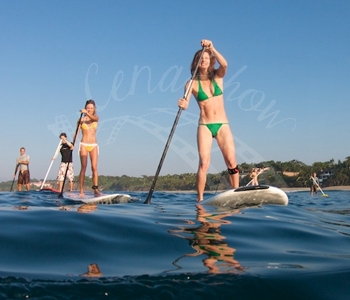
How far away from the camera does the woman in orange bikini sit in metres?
8.16

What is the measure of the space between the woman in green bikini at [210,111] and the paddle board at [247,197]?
717mm

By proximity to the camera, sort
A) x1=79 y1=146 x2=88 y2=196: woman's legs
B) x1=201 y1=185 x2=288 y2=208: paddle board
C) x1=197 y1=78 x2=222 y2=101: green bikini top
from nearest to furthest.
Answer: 1. x1=201 y1=185 x2=288 y2=208: paddle board
2. x1=197 y1=78 x2=222 y2=101: green bikini top
3. x1=79 y1=146 x2=88 y2=196: woman's legs

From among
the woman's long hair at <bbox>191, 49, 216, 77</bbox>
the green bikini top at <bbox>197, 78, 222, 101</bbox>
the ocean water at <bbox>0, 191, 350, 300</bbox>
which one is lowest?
the ocean water at <bbox>0, 191, 350, 300</bbox>

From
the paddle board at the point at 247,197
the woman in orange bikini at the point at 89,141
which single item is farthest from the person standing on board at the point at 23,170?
the paddle board at the point at 247,197

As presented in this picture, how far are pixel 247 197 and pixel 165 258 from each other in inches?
125

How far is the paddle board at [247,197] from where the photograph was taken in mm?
4989

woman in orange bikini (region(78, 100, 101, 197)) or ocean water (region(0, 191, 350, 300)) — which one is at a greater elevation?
woman in orange bikini (region(78, 100, 101, 197))

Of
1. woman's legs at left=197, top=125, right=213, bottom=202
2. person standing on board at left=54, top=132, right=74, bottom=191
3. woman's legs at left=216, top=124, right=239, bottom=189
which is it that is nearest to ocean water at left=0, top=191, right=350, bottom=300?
woman's legs at left=197, top=125, right=213, bottom=202

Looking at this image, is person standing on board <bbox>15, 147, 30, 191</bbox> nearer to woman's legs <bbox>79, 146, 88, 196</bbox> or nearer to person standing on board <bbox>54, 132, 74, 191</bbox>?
person standing on board <bbox>54, 132, 74, 191</bbox>

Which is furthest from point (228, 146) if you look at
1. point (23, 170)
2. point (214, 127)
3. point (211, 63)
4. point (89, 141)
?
point (23, 170)

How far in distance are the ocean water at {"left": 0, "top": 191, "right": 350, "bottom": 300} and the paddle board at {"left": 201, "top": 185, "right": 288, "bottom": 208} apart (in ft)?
5.07

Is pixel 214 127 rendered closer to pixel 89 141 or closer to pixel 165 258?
pixel 89 141

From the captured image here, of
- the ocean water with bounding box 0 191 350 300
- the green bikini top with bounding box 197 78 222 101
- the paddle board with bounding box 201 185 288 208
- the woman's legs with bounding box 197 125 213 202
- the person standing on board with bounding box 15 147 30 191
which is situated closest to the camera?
the ocean water with bounding box 0 191 350 300

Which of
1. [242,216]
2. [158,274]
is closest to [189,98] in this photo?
[242,216]
